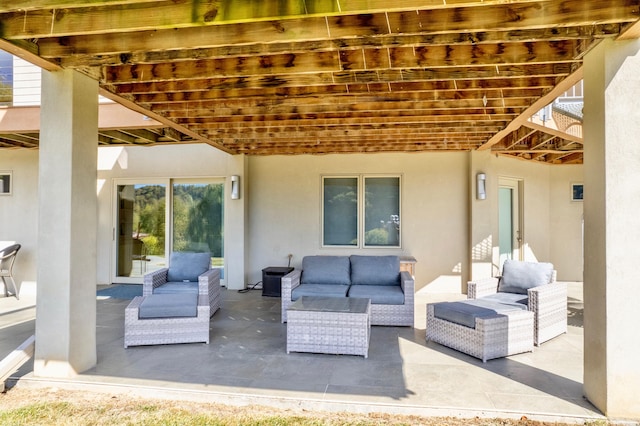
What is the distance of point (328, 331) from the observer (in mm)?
4168

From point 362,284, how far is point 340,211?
215cm

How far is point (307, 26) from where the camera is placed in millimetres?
2867

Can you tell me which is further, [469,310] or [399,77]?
[469,310]

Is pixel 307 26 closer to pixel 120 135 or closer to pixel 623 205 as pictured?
pixel 623 205

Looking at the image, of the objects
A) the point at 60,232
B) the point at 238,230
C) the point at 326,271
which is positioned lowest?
the point at 326,271

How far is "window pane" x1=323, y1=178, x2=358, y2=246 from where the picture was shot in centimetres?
773

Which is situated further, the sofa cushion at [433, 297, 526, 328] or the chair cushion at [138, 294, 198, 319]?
the chair cushion at [138, 294, 198, 319]

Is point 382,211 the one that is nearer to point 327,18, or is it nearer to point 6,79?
point 327,18

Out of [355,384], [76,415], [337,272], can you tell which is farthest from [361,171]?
[76,415]

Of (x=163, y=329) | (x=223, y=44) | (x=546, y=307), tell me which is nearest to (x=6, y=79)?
(x=163, y=329)

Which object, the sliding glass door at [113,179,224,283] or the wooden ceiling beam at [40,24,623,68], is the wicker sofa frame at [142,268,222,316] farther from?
the wooden ceiling beam at [40,24,623,68]

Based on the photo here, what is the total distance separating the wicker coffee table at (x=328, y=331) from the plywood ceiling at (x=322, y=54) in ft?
7.74

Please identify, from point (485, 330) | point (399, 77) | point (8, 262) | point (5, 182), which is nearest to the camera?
point (399, 77)

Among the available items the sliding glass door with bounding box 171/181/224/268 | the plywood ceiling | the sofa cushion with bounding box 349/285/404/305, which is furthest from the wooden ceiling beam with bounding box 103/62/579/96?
the sliding glass door with bounding box 171/181/224/268
